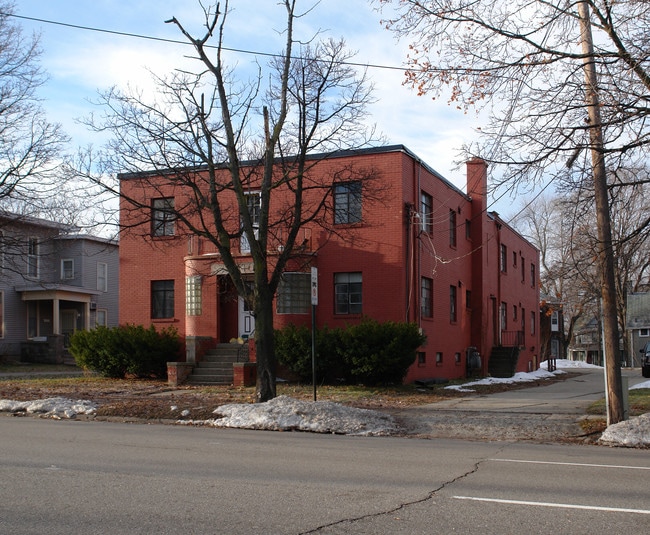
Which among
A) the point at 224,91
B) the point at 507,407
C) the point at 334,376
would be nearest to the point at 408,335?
the point at 334,376

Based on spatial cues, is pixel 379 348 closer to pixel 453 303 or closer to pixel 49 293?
pixel 453 303

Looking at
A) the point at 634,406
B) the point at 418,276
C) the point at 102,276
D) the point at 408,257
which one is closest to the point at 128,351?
the point at 408,257

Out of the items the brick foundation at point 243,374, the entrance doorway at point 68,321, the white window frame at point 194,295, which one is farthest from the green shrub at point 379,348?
the entrance doorway at point 68,321

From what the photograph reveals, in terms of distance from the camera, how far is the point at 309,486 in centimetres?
796

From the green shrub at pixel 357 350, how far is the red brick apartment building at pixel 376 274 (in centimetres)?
186

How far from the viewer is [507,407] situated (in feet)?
56.7

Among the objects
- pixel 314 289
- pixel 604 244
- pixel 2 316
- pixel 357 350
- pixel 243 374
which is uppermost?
pixel 604 244

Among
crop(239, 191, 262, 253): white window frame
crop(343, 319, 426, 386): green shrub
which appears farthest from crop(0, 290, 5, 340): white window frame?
crop(343, 319, 426, 386): green shrub

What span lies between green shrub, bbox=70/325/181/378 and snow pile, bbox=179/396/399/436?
9.69 m

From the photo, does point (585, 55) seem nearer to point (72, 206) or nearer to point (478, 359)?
point (72, 206)

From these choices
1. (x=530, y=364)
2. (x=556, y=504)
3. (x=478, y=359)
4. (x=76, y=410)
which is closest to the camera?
(x=556, y=504)

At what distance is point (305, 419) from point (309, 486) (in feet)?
20.0

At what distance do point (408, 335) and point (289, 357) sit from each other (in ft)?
11.5

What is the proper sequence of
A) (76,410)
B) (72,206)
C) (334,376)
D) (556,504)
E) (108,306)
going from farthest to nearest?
(108,306), (334,376), (72,206), (76,410), (556,504)
